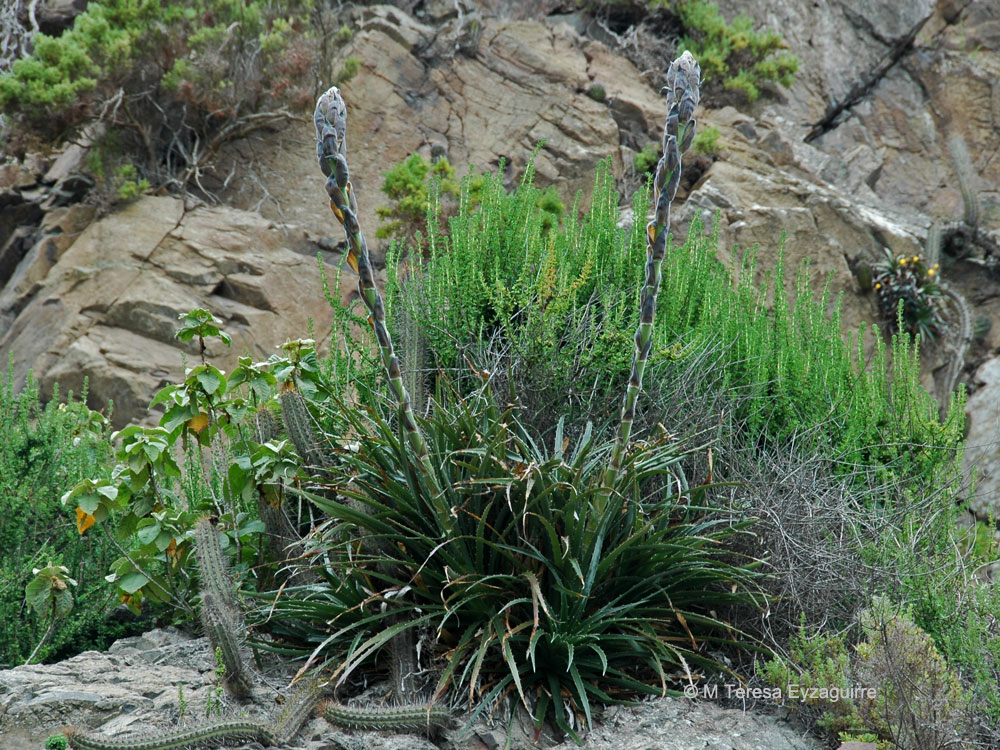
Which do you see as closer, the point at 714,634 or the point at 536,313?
the point at 714,634

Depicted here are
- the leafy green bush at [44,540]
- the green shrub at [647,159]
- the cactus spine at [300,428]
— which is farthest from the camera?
the green shrub at [647,159]

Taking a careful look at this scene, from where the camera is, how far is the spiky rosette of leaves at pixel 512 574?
270cm

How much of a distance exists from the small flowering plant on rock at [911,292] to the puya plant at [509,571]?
18.6 feet

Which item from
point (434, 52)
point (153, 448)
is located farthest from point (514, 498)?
point (434, 52)

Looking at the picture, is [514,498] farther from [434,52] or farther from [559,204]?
[434,52]

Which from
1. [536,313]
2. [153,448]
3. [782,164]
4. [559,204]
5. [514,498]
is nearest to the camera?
[514,498]

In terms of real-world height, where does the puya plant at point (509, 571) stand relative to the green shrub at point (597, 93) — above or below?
below

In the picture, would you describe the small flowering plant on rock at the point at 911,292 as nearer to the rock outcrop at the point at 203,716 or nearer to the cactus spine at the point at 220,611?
the rock outcrop at the point at 203,716

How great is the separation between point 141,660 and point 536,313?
2.09 meters

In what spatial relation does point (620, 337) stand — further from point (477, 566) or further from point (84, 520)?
point (84, 520)

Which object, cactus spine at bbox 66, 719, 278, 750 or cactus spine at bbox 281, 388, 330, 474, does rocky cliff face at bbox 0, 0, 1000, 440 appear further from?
cactus spine at bbox 66, 719, 278, 750

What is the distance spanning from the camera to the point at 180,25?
7.39 meters

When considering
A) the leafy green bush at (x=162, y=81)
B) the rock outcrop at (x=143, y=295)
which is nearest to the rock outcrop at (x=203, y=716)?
the rock outcrop at (x=143, y=295)

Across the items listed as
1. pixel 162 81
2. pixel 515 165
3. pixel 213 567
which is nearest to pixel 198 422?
pixel 213 567
